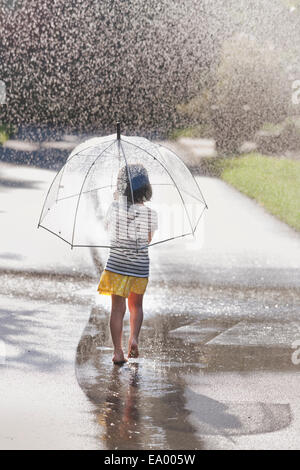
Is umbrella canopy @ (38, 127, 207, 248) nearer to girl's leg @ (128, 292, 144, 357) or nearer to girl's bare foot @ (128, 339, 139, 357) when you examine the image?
girl's leg @ (128, 292, 144, 357)

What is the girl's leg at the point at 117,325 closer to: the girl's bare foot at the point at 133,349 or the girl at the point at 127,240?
the girl at the point at 127,240

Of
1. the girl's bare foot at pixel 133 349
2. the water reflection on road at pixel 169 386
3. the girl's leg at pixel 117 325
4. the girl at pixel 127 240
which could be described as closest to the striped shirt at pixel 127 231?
the girl at pixel 127 240

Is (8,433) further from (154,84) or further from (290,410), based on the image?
(154,84)

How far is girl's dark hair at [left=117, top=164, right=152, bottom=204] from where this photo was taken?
→ 21.5ft

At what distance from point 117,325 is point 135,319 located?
15 centimetres

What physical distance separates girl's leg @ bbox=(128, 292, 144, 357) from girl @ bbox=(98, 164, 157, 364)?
3.5 inches

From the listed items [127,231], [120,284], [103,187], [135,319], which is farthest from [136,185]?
[135,319]

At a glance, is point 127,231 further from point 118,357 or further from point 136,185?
point 118,357

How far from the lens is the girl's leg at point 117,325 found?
6.60 m

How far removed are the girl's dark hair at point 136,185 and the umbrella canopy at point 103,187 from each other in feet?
0.08

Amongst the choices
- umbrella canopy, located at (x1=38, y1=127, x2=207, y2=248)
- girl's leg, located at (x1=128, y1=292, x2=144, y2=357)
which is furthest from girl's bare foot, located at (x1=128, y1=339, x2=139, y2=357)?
umbrella canopy, located at (x1=38, y1=127, x2=207, y2=248)

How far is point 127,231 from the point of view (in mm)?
6555

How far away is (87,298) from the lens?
877 centimetres

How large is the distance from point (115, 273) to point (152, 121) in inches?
978
